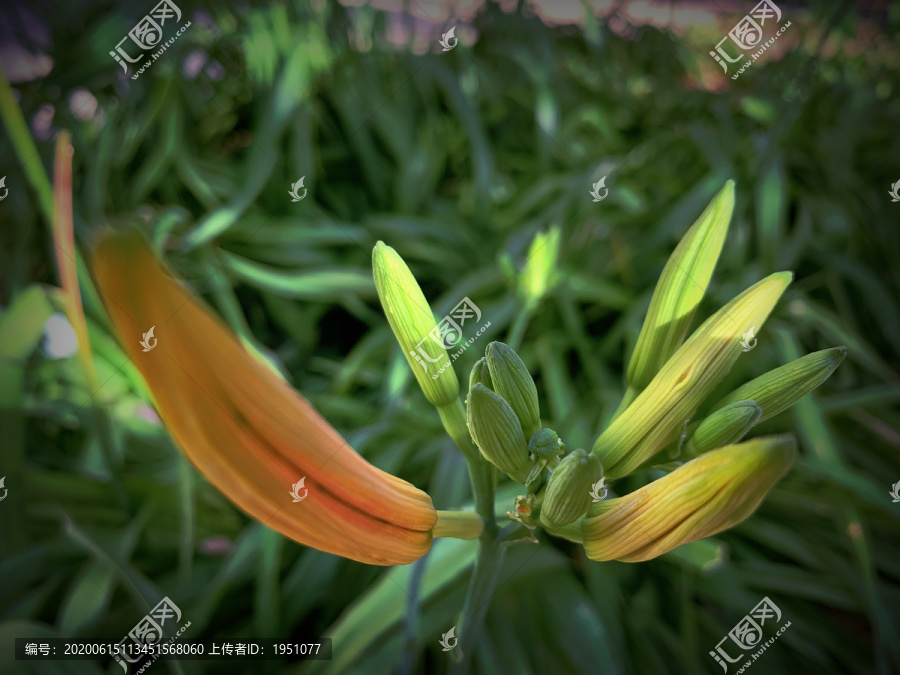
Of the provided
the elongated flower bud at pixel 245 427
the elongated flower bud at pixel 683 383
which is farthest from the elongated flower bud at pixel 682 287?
the elongated flower bud at pixel 245 427

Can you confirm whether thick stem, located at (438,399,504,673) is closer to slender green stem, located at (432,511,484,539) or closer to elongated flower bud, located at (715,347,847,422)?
slender green stem, located at (432,511,484,539)

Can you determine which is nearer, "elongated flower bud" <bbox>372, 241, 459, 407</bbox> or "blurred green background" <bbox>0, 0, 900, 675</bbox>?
"elongated flower bud" <bbox>372, 241, 459, 407</bbox>

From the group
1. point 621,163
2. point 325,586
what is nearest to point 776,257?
point 621,163

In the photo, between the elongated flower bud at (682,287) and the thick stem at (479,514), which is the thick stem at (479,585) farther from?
the elongated flower bud at (682,287)

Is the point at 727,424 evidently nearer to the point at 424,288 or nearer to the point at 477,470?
the point at 477,470

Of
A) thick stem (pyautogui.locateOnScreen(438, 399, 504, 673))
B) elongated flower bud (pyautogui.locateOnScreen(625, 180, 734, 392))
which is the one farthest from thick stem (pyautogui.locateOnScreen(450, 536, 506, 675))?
elongated flower bud (pyautogui.locateOnScreen(625, 180, 734, 392))

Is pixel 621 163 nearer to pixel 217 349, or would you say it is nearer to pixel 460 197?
pixel 460 197
